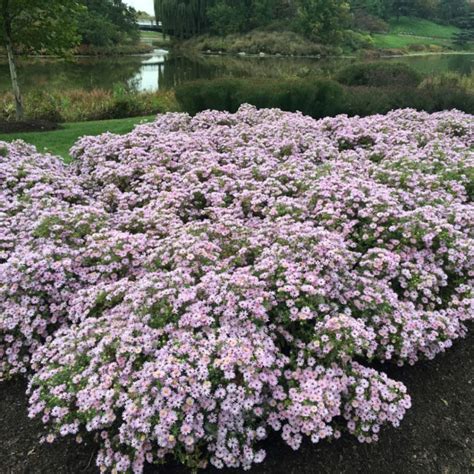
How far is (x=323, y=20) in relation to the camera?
62.5 metres

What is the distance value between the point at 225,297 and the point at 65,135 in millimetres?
9177

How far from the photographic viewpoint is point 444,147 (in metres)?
7.02

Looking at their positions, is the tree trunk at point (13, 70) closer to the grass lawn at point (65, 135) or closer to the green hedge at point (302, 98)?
the grass lawn at point (65, 135)

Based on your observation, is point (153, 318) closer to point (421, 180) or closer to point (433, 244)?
point (433, 244)

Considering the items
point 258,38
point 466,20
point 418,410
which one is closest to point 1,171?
point 418,410

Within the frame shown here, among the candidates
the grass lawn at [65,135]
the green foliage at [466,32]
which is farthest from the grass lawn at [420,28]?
the grass lawn at [65,135]

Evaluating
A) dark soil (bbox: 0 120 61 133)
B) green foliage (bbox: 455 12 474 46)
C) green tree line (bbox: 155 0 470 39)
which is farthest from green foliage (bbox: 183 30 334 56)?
dark soil (bbox: 0 120 61 133)

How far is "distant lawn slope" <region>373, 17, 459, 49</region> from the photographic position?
247ft

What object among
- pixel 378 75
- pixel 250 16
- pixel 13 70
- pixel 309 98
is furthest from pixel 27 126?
pixel 250 16

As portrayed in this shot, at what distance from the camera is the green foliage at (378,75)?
1628cm

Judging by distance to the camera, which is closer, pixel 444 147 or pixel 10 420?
pixel 10 420

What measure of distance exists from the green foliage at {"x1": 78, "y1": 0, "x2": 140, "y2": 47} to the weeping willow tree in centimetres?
868

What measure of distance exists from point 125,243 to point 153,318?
1.17 m

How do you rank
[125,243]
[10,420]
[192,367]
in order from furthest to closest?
1. [125,243]
2. [10,420]
3. [192,367]
